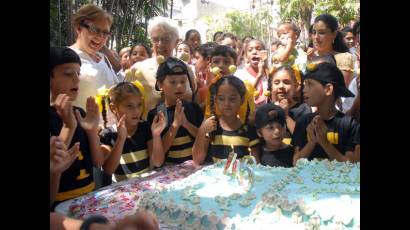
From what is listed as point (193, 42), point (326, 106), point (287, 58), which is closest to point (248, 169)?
point (326, 106)

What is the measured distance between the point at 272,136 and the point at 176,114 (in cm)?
68

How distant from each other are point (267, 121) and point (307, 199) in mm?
888

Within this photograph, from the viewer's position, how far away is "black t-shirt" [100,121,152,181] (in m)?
2.84

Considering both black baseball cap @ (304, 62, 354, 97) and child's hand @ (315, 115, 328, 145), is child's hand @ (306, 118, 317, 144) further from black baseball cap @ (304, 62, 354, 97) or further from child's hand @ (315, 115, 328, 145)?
black baseball cap @ (304, 62, 354, 97)

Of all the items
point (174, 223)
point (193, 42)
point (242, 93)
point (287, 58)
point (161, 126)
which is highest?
point (193, 42)

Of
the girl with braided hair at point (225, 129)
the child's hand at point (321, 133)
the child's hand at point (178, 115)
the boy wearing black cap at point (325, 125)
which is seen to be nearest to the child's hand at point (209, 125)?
the girl with braided hair at point (225, 129)

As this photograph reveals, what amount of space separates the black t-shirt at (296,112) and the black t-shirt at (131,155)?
0.97 metres

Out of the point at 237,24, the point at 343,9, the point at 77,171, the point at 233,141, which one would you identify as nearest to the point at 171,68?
the point at 233,141

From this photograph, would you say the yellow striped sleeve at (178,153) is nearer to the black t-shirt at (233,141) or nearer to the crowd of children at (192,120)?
the crowd of children at (192,120)

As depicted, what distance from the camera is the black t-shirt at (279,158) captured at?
2.72m

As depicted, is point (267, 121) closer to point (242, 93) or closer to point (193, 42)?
point (242, 93)

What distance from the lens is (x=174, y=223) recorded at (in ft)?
6.35

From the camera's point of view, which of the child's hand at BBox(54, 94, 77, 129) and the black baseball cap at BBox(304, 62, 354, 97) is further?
the black baseball cap at BBox(304, 62, 354, 97)

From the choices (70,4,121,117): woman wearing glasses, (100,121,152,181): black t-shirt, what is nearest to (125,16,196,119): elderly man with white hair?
(70,4,121,117): woman wearing glasses
